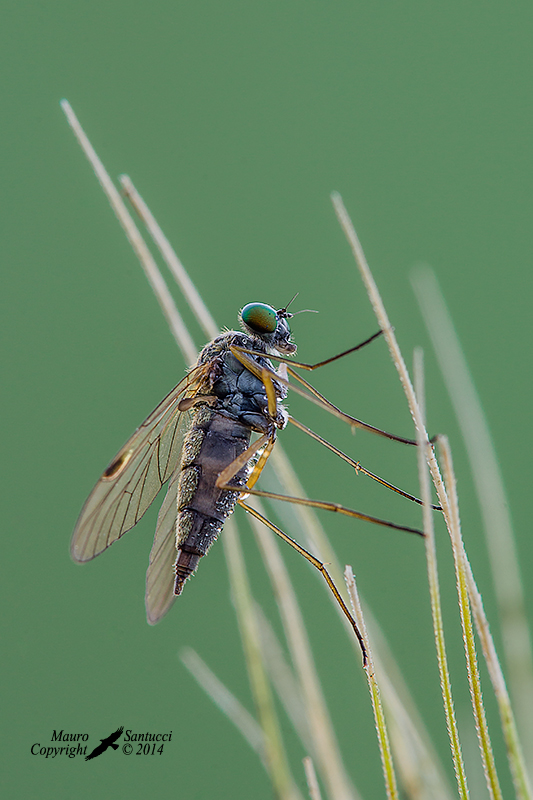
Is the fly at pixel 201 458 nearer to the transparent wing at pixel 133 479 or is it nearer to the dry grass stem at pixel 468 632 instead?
the transparent wing at pixel 133 479

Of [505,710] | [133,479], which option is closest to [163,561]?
[133,479]

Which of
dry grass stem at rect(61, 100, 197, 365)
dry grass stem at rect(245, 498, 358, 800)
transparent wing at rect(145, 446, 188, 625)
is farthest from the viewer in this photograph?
transparent wing at rect(145, 446, 188, 625)

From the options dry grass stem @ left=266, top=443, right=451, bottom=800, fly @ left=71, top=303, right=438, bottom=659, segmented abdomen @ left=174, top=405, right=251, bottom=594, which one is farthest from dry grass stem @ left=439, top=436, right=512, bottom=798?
segmented abdomen @ left=174, top=405, right=251, bottom=594

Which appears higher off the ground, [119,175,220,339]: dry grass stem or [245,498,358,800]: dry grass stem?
[119,175,220,339]: dry grass stem

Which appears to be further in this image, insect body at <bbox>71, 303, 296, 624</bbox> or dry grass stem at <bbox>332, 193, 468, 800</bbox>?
insect body at <bbox>71, 303, 296, 624</bbox>

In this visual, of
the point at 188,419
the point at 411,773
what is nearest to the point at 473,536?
the point at 188,419

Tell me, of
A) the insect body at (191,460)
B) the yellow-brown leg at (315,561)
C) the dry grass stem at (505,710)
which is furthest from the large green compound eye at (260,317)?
the dry grass stem at (505,710)

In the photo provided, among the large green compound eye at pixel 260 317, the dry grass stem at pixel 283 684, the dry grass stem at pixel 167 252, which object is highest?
the large green compound eye at pixel 260 317

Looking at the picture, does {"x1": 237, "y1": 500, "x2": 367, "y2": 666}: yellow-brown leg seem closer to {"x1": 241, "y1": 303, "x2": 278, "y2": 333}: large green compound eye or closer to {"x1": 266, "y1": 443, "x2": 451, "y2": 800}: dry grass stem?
{"x1": 266, "y1": 443, "x2": 451, "y2": 800}: dry grass stem

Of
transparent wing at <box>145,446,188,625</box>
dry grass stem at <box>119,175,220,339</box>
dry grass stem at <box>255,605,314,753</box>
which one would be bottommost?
dry grass stem at <box>255,605,314,753</box>
